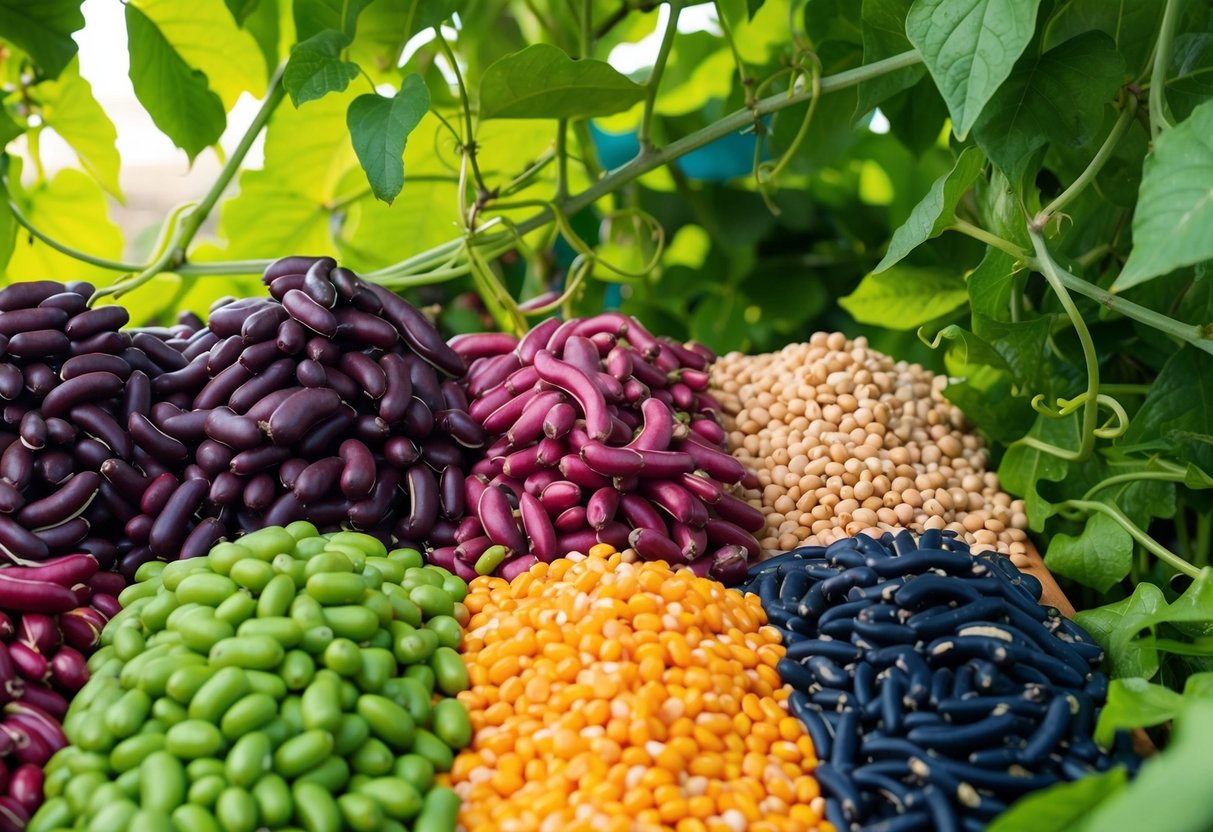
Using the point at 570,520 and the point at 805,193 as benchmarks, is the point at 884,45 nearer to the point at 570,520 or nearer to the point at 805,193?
the point at 570,520

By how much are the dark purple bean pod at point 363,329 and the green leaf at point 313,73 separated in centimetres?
35

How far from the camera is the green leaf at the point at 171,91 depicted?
2059mm

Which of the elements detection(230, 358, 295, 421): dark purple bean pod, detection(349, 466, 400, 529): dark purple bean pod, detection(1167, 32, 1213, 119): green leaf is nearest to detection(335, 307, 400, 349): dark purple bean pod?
detection(230, 358, 295, 421): dark purple bean pod

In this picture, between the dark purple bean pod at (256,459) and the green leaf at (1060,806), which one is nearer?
the green leaf at (1060,806)

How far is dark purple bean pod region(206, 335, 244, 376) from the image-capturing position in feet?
5.44

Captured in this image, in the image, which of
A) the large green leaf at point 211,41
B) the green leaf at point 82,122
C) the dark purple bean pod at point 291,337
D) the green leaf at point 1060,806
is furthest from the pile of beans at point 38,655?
the green leaf at point 82,122

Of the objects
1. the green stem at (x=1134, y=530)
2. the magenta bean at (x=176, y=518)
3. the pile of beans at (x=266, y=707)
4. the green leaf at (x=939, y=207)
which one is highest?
the green leaf at (x=939, y=207)

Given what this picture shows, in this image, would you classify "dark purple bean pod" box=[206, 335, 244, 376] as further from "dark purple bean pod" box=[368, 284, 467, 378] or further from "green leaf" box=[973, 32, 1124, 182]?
"green leaf" box=[973, 32, 1124, 182]

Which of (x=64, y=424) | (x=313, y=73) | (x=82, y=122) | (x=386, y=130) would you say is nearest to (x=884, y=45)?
(x=386, y=130)

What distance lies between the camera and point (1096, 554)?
168 centimetres

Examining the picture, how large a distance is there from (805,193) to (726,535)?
5.03 ft

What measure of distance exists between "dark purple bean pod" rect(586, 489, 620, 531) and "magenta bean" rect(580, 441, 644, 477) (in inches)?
1.3

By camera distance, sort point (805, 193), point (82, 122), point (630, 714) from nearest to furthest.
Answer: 1. point (630, 714)
2. point (82, 122)
3. point (805, 193)

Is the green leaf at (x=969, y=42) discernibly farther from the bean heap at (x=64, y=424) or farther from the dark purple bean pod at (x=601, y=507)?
the bean heap at (x=64, y=424)
